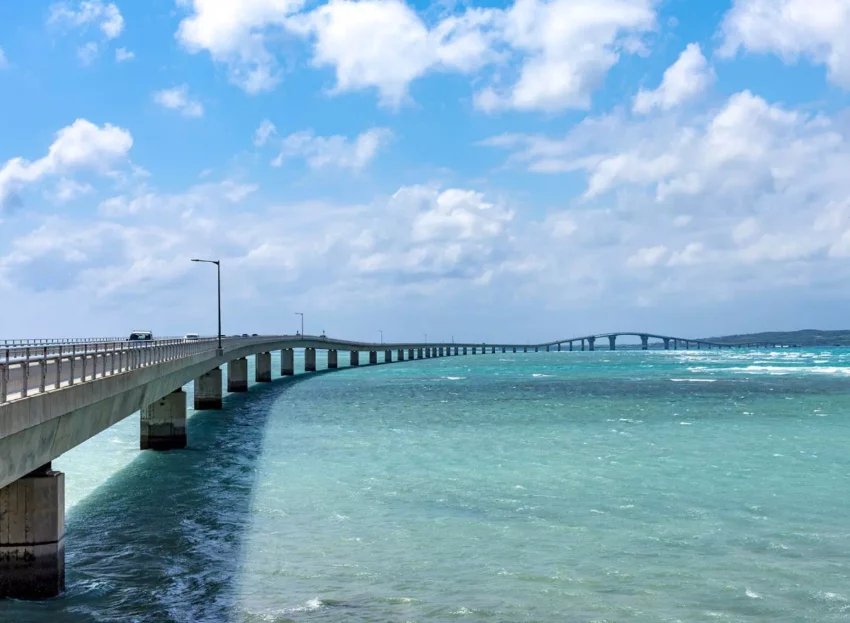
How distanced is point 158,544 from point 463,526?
345 inches

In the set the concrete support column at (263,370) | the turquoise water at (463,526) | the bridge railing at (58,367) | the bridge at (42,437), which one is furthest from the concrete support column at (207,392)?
the concrete support column at (263,370)

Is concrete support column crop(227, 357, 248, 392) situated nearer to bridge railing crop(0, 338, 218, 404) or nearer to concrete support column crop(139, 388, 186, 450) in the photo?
concrete support column crop(139, 388, 186, 450)

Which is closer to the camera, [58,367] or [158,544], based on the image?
[58,367]

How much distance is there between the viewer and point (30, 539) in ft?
63.3

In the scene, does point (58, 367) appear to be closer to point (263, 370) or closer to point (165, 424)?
point (165, 424)

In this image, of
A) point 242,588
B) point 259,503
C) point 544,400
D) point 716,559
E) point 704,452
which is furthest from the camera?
point 544,400

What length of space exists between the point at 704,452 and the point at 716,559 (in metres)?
22.2

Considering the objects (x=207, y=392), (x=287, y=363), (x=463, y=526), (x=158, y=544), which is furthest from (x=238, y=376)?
(x=463, y=526)

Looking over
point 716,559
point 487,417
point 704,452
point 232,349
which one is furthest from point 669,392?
point 716,559

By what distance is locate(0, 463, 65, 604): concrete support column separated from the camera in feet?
Result: 63.0

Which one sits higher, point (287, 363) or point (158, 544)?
point (287, 363)

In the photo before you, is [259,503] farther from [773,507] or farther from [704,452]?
[704,452]

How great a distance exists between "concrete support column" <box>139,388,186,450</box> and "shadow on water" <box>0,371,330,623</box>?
2401 mm

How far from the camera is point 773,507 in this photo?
95.0 ft
